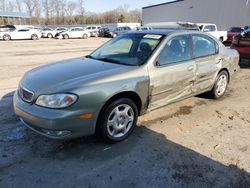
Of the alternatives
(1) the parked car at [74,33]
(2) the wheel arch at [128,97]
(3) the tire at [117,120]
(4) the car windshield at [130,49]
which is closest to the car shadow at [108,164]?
(3) the tire at [117,120]

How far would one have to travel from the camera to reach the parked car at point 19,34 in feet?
88.9

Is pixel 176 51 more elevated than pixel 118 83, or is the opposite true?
pixel 176 51

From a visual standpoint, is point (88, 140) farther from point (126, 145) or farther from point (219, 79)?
point (219, 79)

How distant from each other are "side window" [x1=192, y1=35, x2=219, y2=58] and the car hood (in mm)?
1685

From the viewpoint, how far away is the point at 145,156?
3.32m

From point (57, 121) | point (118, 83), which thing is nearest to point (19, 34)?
point (118, 83)

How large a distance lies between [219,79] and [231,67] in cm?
58

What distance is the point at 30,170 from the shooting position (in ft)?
9.84

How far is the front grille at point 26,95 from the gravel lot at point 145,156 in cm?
71

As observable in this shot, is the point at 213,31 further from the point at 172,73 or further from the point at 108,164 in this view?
the point at 108,164

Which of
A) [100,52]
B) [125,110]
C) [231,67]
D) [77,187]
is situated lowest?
[77,187]

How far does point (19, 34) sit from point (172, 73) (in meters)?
27.9

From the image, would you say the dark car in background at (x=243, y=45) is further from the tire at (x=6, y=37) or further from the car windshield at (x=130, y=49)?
the tire at (x=6, y=37)


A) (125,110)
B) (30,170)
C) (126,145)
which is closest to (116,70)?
(125,110)
